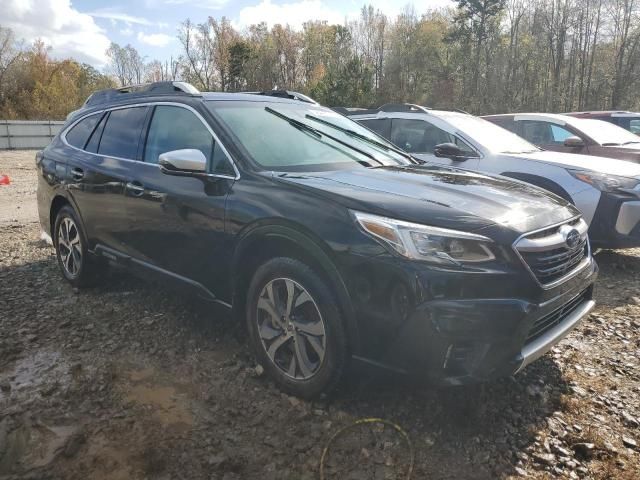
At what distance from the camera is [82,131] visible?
463cm

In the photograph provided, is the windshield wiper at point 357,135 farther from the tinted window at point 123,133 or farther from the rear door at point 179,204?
the tinted window at point 123,133

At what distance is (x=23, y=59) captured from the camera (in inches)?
2050

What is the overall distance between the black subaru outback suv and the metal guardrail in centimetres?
2748

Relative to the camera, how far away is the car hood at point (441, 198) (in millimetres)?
2414

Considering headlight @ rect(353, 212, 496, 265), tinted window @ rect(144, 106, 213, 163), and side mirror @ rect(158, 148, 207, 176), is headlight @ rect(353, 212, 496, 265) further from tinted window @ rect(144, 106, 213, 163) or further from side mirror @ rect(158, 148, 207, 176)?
tinted window @ rect(144, 106, 213, 163)

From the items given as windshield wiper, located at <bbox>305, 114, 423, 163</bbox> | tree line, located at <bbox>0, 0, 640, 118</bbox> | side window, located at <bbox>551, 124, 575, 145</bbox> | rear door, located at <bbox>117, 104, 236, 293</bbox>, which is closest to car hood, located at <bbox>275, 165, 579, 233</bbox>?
rear door, located at <bbox>117, 104, 236, 293</bbox>

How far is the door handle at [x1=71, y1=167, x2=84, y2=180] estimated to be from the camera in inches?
168

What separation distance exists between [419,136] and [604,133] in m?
3.34

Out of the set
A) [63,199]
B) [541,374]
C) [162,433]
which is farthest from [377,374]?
[63,199]

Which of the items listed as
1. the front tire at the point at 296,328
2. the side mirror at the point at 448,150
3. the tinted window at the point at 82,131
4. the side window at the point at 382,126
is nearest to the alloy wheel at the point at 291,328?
the front tire at the point at 296,328

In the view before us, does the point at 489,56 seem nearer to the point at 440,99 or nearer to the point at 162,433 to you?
the point at 440,99

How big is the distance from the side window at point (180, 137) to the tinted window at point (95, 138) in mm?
814

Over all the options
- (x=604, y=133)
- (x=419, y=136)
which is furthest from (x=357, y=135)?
(x=604, y=133)

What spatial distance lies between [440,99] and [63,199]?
165 feet
